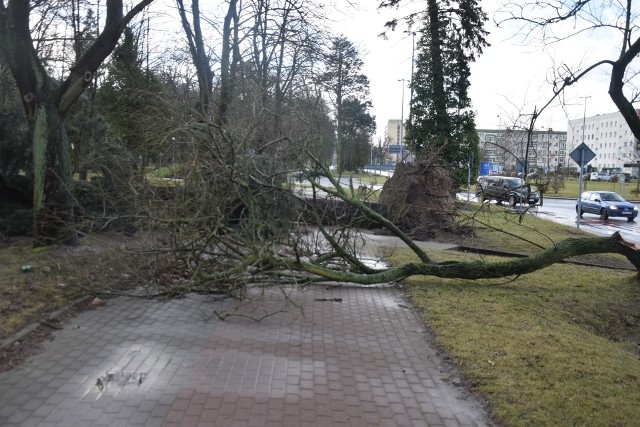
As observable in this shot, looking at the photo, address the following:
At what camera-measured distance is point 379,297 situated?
8.39 metres

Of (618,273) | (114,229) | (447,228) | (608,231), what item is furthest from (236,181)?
(608,231)

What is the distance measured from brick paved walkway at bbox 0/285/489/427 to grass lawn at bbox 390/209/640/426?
1.18 feet

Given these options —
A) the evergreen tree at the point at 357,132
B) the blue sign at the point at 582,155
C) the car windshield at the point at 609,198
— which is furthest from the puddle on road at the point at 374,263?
the evergreen tree at the point at 357,132

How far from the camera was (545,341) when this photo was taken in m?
6.02

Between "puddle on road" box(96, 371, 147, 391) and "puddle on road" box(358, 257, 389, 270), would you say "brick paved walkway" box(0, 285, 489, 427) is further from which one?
"puddle on road" box(358, 257, 389, 270)

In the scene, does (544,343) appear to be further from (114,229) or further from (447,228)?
(447,228)

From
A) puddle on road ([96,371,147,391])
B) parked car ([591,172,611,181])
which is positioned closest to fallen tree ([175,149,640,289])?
puddle on road ([96,371,147,391])

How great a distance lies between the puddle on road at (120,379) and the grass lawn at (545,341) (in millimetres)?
2965

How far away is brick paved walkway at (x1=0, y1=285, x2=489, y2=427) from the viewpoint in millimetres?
4078

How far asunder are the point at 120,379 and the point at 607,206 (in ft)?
93.8

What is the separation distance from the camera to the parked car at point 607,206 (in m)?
27.5

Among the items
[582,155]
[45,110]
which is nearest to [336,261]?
[45,110]

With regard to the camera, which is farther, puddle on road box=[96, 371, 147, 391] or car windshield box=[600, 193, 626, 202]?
car windshield box=[600, 193, 626, 202]

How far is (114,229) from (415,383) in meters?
7.75
